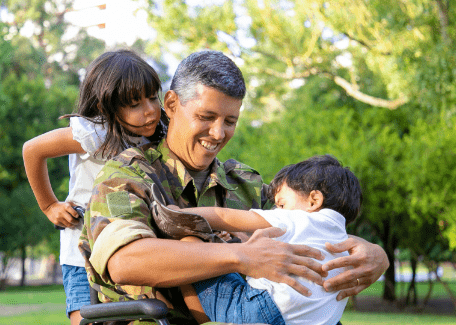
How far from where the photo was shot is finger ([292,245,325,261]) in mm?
1999

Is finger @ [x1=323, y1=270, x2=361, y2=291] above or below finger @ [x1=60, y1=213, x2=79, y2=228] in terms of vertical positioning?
above

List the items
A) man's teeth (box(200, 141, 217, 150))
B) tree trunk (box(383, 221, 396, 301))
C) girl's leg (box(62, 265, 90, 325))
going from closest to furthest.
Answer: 1. man's teeth (box(200, 141, 217, 150))
2. girl's leg (box(62, 265, 90, 325))
3. tree trunk (box(383, 221, 396, 301))

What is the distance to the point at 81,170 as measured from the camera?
10.0 feet

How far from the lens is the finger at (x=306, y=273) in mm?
1941

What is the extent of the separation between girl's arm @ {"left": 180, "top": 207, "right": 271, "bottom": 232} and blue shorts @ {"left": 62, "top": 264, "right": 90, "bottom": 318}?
45.9 inches

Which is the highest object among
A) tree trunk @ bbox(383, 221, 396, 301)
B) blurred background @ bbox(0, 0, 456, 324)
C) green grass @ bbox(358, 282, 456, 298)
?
blurred background @ bbox(0, 0, 456, 324)

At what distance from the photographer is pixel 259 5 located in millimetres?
14188

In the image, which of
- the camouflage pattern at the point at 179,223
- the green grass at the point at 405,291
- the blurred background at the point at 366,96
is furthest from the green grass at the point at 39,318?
the green grass at the point at 405,291

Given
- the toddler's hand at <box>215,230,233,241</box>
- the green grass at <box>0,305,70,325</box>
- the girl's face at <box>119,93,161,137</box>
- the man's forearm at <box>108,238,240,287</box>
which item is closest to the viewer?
the man's forearm at <box>108,238,240,287</box>

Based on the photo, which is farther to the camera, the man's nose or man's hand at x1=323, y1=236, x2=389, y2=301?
the man's nose

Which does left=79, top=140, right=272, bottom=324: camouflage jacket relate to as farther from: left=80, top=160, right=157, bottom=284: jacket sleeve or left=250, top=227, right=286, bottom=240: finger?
left=250, top=227, right=286, bottom=240: finger

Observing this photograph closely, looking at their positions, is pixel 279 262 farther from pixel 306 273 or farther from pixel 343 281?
pixel 343 281

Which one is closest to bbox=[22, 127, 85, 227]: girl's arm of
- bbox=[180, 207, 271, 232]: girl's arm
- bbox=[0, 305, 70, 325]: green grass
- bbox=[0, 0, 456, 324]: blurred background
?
bbox=[180, 207, 271, 232]: girl's arm

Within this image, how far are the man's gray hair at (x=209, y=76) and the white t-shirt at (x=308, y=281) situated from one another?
0.53 meters
